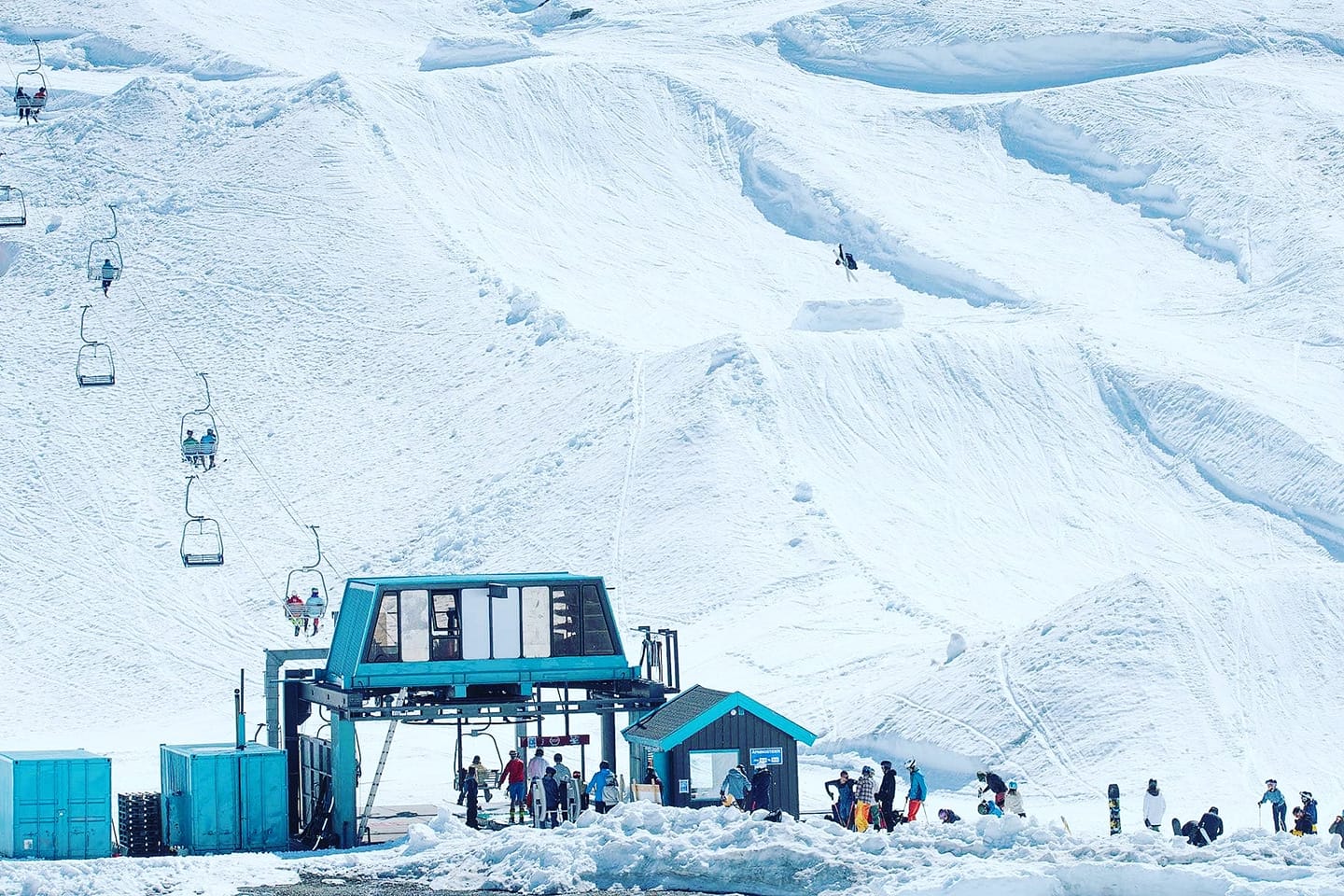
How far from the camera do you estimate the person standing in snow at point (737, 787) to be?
81.7ft

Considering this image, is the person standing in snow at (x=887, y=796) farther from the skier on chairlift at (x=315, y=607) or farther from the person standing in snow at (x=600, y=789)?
the skier on chairlift at (x=315, y=607)

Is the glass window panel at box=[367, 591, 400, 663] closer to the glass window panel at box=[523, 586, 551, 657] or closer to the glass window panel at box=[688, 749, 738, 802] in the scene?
the glass window panel at box=[523, 586, 551, 657]

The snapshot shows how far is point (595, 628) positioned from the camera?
2764 centimetres

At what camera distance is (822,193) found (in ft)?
255

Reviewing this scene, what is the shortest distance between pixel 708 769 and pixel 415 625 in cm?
436

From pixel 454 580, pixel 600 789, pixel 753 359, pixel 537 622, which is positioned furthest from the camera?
pixel 753 359

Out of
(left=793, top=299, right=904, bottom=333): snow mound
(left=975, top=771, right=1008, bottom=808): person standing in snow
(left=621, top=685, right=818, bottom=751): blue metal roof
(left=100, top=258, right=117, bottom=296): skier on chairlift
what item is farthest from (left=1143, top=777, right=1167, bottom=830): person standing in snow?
(left=793, top=299, right=904, bottom=333): snow mound

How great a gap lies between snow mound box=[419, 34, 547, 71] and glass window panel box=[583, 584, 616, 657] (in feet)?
209

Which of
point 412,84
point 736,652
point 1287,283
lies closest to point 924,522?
point 736,652

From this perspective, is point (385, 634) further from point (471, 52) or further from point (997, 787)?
point (471, 52)

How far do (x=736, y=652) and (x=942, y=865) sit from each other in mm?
25549

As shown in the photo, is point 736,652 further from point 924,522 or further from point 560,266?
point 560,266

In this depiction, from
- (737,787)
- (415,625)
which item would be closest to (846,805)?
(737,787)

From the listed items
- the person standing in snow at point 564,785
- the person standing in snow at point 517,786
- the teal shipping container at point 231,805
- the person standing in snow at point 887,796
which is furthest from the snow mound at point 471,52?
the person standing in snow at point 887,796
